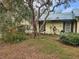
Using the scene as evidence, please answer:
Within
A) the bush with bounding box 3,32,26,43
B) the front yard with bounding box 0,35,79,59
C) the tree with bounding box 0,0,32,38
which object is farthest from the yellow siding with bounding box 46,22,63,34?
the front yard with bounding box 0,35,79,59

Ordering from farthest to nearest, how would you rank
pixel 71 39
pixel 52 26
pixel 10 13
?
pixel 52 26
pixel 10 13
pixel 71 39

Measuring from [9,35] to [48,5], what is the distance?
5.19 m

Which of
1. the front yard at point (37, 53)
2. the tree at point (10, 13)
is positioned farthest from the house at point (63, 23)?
the front yard at point (37, 53)

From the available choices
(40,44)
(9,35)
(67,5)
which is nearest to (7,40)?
(9,35)

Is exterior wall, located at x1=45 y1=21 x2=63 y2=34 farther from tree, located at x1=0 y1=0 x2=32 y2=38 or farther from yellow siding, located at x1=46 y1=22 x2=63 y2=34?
tree, located at x1=0 y1=0 x2=32 y2=38

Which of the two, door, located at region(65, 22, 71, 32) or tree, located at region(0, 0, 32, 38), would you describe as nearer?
tree, located at region(0, 0, 32, 38)

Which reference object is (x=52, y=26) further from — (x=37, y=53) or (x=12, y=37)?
(x=37, y=53)

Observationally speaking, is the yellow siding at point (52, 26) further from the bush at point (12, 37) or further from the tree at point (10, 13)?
the bush at point (12, 37)

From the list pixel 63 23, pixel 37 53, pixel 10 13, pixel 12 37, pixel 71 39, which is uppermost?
pixel 10 13

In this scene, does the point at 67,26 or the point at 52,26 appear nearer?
the point at 67,26

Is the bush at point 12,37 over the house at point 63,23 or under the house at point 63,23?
under

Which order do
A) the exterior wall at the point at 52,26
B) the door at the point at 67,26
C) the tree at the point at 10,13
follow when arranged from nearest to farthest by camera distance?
1. the tree at the point at 10,13
2. the door at the point at 67,26
3. the exterior wall at the point at 52,26

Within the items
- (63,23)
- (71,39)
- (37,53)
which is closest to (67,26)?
(63,23)

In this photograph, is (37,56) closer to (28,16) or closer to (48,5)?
(48,5)
